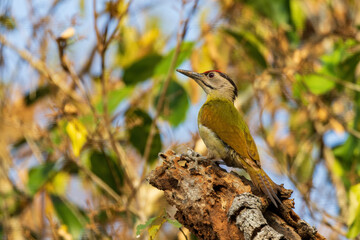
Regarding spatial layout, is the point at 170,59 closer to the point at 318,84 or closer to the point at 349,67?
the point at 318,84

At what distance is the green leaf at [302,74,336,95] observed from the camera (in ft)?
19.5

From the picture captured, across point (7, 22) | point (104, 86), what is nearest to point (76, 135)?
point (104, 86)

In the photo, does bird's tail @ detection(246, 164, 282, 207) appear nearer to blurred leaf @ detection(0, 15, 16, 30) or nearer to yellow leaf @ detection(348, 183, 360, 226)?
yellow leaf @ detection(348, 183, 360, 226)

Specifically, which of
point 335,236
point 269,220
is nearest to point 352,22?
point 335,236

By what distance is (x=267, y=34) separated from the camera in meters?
7.32

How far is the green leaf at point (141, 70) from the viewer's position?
5789 mm

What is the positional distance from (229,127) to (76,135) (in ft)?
5.39

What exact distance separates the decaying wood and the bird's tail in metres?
0.04

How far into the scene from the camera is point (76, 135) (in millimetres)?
5004

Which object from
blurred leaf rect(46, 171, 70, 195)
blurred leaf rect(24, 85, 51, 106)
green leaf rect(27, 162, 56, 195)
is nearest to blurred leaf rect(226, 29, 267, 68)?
blurred leaf rect(24, 85, 51, 106)

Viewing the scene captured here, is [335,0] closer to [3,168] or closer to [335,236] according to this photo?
[335,236]

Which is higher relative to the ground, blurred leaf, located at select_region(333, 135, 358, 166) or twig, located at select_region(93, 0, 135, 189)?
blurred leaf, located at select_region(333, 135, 358, 166)

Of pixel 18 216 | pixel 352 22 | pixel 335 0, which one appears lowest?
pixel 18 216

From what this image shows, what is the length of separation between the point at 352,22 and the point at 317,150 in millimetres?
1891
